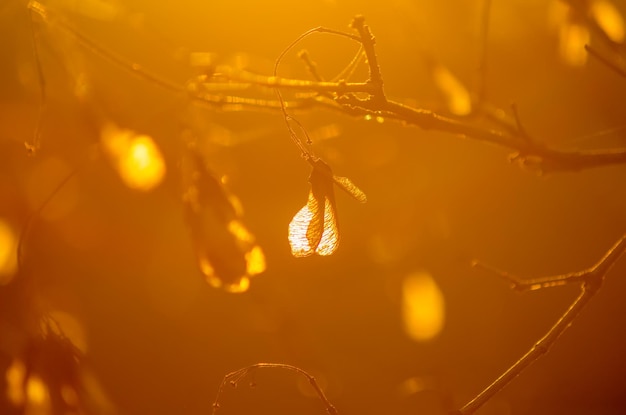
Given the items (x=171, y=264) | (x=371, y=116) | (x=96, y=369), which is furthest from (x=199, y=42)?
(x=371, y=116)

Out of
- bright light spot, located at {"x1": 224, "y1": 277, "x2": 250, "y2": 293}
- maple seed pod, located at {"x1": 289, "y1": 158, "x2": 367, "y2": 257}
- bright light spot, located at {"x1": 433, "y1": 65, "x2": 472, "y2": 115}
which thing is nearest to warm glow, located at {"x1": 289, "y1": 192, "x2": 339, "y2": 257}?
maple seed pod, located at {"x1": 289, "y1": 158, "x2": 367, "y2": 257}

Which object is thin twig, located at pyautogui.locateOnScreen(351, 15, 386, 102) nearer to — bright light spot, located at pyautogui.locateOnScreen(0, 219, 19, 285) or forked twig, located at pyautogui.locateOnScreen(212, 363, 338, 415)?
forked twig, located at pyautogui.locateOnScreen(212, 363, 338, 415)

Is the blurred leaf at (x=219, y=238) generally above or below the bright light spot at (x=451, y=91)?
below

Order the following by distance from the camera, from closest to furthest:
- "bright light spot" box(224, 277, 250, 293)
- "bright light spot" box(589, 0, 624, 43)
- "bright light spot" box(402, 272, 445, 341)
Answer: "bright light spot" box(224, 277, 250, 293) → "bright light spot" box(589, 0, 624, 43) → "bright light spot" box(402, 272, 445, 341)

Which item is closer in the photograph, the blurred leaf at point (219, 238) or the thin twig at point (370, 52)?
the thin twig at point (370, 52)

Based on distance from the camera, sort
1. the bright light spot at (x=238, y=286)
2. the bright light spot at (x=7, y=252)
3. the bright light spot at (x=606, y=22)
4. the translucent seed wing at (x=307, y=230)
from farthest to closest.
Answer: the bright light spot at (x=7, y=252) < the bright light spot at (x=606, y=22) < the bright light spot at (x=238, y=286) < the translucent seed wing at (x=307, y=230)

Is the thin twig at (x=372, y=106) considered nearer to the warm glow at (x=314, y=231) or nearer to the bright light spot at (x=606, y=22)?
the warm glow at (x=314, y=231)

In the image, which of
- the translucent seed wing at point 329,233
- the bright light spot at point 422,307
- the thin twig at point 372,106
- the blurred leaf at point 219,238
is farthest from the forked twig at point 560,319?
the bright light spot at point 422,307
